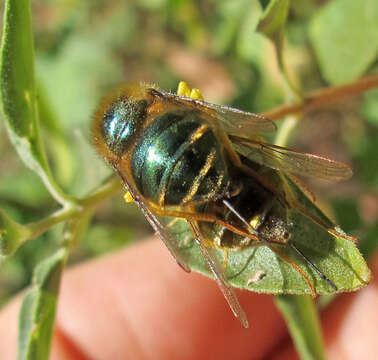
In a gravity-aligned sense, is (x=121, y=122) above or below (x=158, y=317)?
above

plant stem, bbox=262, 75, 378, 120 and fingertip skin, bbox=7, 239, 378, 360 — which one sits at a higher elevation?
plant stem, bbox=262, 75, 378, 120

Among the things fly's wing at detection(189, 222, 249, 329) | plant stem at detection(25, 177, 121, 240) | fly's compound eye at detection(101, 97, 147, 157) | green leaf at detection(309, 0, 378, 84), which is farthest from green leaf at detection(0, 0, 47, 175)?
green leaf at detection(309, 0, 378, 84)

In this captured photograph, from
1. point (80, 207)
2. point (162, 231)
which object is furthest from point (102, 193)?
point (162, 231)

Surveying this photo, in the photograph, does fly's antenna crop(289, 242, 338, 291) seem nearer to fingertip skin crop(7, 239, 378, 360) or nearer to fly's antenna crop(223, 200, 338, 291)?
fly's antenna crop(223, 200, 338, 291)

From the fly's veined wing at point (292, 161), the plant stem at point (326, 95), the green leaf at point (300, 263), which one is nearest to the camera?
the green leaf at point (300, 263)

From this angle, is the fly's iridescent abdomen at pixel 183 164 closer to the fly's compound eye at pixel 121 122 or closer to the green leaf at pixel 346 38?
the fly's compound eye at pixel 121 122

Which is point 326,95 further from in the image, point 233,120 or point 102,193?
point 102,193

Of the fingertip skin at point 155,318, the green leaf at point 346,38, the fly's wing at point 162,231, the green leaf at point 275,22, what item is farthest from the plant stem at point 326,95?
the fingertip skin at point 155,318
